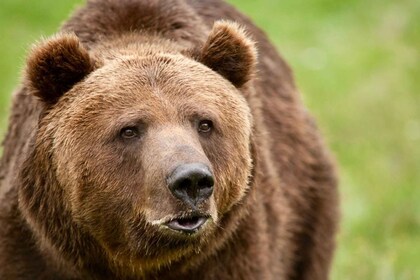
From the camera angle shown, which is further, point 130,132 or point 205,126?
point 205,126

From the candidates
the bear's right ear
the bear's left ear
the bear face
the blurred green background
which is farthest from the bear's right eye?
the blurred green background

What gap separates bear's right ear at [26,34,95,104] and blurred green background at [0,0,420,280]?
3.14 metres

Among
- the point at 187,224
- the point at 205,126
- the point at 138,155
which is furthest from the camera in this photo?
the point at 205,126

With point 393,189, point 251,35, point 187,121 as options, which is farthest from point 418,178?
point 187,121

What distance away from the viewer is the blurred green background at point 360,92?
1036 cm

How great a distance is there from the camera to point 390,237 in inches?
409

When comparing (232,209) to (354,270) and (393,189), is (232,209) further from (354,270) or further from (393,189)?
(393,189)

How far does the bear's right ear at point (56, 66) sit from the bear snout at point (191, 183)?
981 millimetres

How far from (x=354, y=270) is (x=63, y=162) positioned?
377 centimetres

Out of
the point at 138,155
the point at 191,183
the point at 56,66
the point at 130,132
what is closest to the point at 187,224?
the point at 191,183

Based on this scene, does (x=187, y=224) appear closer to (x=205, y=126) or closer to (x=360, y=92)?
(x=205, y=126)

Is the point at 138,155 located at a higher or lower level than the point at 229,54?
lower

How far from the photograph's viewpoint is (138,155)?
238 inches

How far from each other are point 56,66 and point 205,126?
0.84 m
